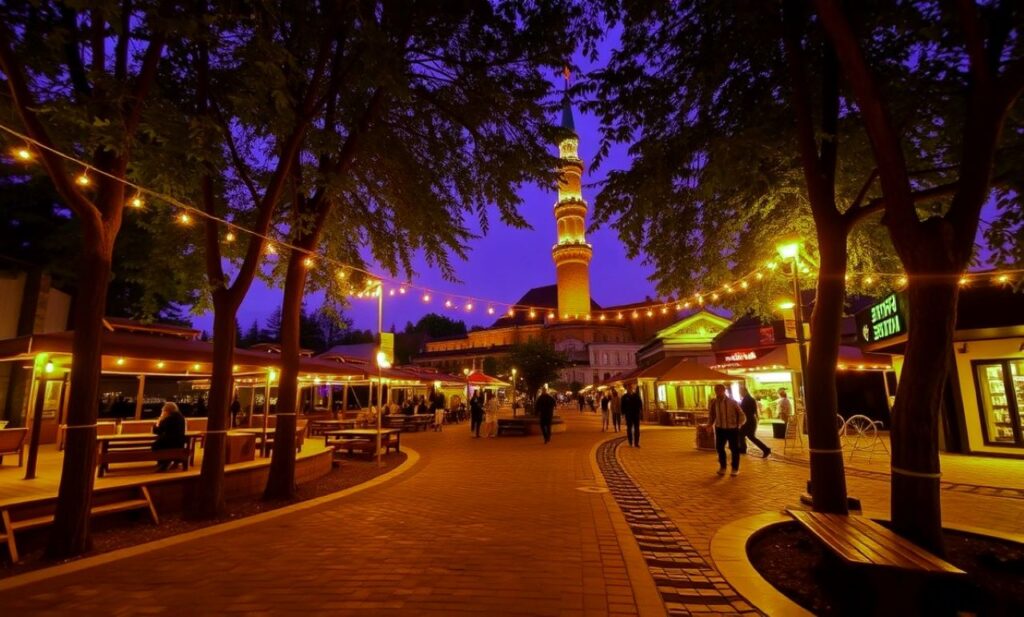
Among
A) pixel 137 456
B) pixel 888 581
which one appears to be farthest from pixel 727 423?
pixel 137 456

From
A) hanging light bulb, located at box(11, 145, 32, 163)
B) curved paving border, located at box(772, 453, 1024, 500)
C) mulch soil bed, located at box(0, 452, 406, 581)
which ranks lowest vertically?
mulch soil bed, located at box(0, 452, 406, 581)

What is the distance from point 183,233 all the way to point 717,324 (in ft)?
118

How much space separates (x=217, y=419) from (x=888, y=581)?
7.31 meters

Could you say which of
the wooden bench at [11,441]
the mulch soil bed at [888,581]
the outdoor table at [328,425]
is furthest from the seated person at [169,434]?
the mulch soil bed at [888,581]

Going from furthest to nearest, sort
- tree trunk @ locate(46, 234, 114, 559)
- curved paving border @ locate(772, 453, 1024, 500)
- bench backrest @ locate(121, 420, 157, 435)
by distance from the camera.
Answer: bench backrest @ locate(121, 420, 157, 435), curved paving border @ locate(772, 453, 1024, 500), tree trunk @ locate(46, 234, 114, 559)

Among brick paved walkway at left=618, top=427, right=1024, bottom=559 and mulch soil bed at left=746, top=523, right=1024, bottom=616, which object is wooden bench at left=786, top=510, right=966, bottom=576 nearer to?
mulch soil bed at left=746, top=523, right=1024, bottom=616

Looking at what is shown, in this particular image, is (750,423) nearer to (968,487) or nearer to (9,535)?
(968,487)

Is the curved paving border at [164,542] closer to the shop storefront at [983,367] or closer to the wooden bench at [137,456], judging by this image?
the wooden bench at [137,456]

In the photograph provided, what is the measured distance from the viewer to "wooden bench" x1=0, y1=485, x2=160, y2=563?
505 cm

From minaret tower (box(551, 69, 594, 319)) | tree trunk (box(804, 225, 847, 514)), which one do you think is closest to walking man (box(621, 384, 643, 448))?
tree trunk (box(804, 225, 847, 514))

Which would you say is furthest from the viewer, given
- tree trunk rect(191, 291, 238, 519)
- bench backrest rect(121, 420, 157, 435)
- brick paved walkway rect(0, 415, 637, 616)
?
bench backrest rect(121, 420, 157, 435)

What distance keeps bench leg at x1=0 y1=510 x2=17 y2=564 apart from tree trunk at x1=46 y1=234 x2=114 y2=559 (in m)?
0.28

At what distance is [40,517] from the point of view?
5.68m

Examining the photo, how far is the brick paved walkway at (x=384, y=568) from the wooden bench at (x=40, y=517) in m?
1.28
